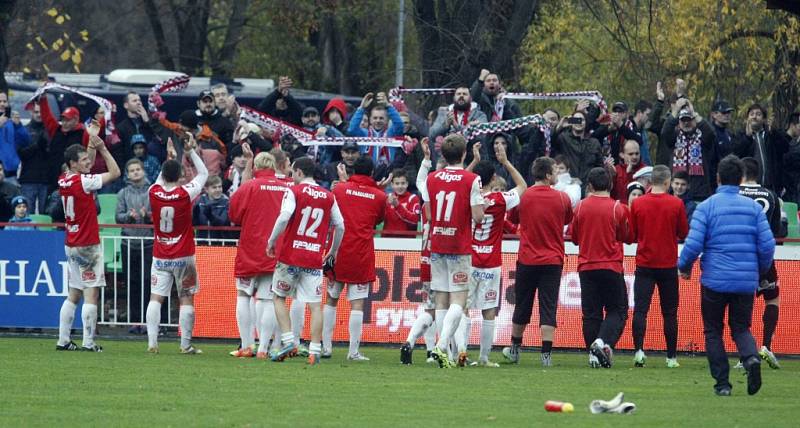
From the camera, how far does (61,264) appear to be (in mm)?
20156

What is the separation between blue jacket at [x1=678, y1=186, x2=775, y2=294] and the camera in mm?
13164

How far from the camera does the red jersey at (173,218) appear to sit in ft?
55.5

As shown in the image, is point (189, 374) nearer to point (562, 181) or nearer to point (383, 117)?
point (562, 181)

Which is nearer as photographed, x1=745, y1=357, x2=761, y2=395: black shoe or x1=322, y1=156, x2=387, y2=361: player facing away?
x1=745, y1=357, x2=761, y2=395: black shoe

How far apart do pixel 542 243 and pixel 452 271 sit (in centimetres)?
111

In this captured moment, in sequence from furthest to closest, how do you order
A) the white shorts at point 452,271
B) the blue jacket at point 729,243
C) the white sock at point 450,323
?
the white shorts at point 452,271 → the white sock at point 450,323 → the blue jacket at point 729,243

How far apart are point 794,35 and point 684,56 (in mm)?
3921

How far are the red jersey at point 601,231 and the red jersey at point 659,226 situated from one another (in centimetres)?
19

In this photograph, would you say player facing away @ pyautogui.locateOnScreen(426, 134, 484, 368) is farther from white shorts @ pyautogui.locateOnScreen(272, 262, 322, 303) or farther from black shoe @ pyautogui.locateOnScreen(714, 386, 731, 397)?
black shoe @ pyautogui.locateOnScreen(714, 386, 731, 397)

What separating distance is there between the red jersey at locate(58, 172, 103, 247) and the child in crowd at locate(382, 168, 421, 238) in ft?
13.7

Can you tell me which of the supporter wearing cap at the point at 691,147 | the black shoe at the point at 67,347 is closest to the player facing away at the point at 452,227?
the black shoe at the point at 67,347

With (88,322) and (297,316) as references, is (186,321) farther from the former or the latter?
(297,316)

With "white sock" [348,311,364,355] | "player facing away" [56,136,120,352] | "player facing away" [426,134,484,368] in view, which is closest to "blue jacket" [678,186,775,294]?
"player facing away" [426,134,484,368]

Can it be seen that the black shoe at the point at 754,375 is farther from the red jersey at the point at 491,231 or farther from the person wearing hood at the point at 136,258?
the person wearing hood at the point at 136,258
